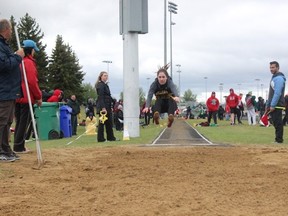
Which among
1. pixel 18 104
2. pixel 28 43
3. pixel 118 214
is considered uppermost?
pixel 28 43

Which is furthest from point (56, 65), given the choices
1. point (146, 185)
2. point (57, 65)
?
point (146, 185)

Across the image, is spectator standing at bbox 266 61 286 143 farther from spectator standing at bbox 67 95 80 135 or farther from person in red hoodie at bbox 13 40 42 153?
spectator standing at bbox 67 95 80 135

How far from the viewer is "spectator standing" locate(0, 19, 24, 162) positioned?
720 centimetres

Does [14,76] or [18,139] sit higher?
[14,76]

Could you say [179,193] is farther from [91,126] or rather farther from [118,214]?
[91,126]

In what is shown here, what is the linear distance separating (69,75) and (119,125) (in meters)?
51.2

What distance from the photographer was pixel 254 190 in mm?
5137

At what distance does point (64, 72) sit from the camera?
231 ft

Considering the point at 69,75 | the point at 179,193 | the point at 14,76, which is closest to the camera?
the point at 179,193

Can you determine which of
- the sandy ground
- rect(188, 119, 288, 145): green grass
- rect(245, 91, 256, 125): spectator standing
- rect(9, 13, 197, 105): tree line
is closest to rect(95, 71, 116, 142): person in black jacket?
rect(188, 119, 288, 145): green grass

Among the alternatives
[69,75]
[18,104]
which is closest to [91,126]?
[18,104]

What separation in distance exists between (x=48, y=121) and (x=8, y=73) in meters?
8.24

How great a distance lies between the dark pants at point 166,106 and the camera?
35.5ft

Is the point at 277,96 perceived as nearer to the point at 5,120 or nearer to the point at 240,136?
the point at 240,136
